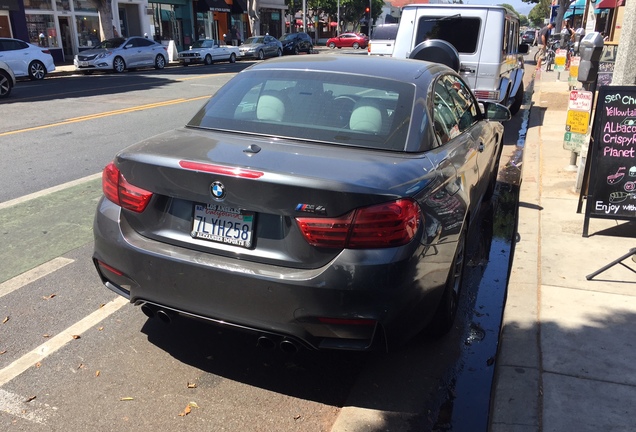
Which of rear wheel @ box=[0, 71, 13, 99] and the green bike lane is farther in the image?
rear wheel @ box=[0, 71, 13, 99]

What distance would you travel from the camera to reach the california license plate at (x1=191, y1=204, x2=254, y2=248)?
3096mm

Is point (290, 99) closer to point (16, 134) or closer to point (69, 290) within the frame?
point (69, 290)

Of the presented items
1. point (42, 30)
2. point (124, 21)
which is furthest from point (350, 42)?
point (42, 30)

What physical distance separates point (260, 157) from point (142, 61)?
2595cm

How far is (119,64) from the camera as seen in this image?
1016 inches

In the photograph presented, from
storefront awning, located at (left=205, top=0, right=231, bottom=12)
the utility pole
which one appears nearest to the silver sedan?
storefront awning, located at (left=205, top=0, right=231, bottom=12)

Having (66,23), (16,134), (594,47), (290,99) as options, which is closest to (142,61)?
(66,23)

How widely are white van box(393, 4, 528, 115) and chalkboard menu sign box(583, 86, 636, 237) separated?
17.2 ft

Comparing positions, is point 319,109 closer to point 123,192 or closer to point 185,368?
point 123,192

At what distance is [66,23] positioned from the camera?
104 ft

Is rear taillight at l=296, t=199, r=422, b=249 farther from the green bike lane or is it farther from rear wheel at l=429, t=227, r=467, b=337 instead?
the green bike lane

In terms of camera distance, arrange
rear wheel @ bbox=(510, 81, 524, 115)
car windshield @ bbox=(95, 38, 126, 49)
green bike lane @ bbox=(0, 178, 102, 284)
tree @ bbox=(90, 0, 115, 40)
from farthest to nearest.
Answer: tree @ bbox=(90, 0, 115, 40) < car windshield @ bbox=(95, 38, 126, 49) < rear wheel @ bbox=(510, 81, 524, 115) < green bike lane @ bbox=(0, 178, 102, 284)

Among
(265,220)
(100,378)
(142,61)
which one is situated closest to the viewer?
(265,220)

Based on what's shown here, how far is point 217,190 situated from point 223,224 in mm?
188
